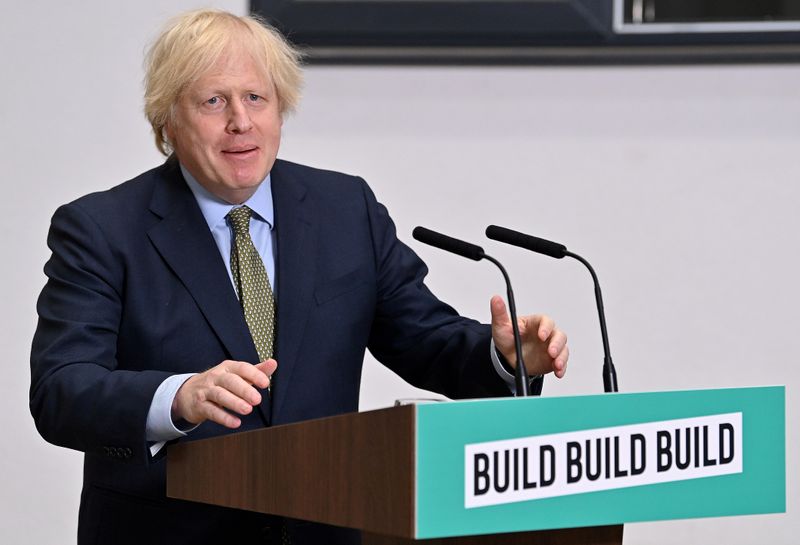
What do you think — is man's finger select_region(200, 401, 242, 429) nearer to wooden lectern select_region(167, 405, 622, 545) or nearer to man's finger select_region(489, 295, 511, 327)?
wooden lectern select_region(167, 405, 622, 545)

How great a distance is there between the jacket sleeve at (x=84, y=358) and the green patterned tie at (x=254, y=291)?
0.64ft

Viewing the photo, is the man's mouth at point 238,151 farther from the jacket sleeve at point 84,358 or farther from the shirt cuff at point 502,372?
the shirt cuff at point 502,372

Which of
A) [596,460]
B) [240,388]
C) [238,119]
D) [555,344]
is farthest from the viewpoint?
[238,119]

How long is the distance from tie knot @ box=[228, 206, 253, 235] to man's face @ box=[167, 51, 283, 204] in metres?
0.02

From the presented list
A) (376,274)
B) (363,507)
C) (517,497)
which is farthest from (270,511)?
(376,274)

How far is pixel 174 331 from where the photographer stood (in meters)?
2.00

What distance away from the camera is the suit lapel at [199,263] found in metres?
1.99

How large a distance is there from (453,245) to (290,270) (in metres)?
0.47

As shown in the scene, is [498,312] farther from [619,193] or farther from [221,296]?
[619,193]

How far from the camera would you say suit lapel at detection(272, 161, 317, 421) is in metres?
2.03

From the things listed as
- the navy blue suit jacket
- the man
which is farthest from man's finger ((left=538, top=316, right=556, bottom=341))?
the navy blue suit jacket

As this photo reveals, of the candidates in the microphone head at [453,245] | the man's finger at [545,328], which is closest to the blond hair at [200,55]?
the microphone head at [453,245]

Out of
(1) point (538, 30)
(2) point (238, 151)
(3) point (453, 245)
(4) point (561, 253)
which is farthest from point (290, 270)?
(1) point (538, 30)

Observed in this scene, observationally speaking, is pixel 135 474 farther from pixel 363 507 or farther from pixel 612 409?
pixel 612 409
